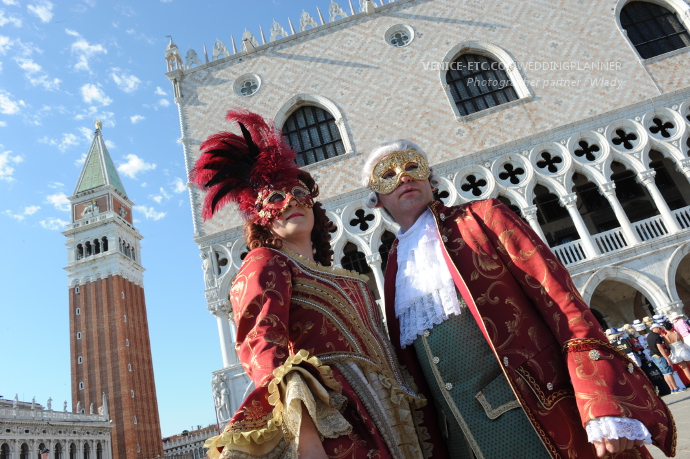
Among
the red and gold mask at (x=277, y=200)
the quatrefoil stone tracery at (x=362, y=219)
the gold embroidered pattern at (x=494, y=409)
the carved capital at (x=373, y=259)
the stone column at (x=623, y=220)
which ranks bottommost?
the gold embroidered pattern at (x=494, y=409)

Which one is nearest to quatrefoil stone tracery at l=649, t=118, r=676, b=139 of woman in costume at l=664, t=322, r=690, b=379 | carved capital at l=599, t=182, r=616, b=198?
carved capital at l=599, t=182, r=616, b=198

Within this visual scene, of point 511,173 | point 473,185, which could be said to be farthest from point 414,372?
point 511,173

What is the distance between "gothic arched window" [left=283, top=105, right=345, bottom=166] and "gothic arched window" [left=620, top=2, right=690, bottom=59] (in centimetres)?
723

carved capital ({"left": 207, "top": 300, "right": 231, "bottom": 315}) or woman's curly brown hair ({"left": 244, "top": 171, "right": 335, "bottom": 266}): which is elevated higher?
carved capital ({"left": 207, "top": 300, "right": 231, "bottom": 315})

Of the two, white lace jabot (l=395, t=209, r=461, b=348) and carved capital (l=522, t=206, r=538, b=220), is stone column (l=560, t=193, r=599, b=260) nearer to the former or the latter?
carved capital (l=522, t=206, r=538, b=220)

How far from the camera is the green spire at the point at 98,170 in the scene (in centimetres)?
3294

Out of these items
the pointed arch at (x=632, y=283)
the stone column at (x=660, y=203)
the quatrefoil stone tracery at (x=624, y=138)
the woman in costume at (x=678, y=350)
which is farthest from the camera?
the quatrefoil stone tracery at (x=624, y=138)

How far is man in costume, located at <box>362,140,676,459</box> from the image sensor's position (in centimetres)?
135

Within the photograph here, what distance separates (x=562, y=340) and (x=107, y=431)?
93.2 ft

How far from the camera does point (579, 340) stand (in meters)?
1.42

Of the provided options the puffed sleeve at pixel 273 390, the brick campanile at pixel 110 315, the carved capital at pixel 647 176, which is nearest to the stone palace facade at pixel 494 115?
the carved capital at pixel 647 176

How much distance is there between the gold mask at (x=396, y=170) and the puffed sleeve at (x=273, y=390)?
733 mm

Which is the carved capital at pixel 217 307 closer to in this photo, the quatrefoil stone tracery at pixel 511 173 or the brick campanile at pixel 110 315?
the quatrefoil stone tracery at pixel 511 173

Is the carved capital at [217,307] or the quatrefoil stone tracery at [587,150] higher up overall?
the quatrefoil stone tracery at [587,150]
